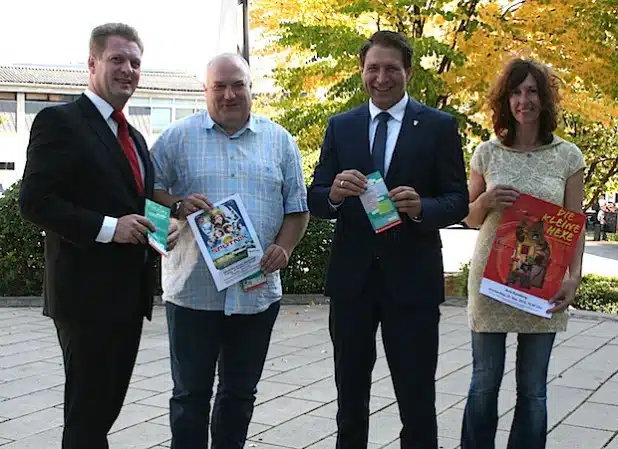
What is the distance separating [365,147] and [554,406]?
2.99m

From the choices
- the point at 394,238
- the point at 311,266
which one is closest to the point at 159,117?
the point at 311,266

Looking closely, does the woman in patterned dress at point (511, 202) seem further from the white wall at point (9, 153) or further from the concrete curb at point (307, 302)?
the white wall at point (9, 153)

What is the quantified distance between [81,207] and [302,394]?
3.06 meters

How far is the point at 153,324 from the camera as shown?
848cm

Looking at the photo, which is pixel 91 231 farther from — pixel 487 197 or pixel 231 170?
pixel 487 197

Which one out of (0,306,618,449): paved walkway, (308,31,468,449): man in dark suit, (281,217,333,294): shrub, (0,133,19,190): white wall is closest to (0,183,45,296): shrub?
(0,306,618,449): paved walkway

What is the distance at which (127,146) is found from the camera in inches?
131

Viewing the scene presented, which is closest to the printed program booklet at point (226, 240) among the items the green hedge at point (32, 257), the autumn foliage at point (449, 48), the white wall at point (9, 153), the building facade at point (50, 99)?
the autumn foliage at point (449, 48)

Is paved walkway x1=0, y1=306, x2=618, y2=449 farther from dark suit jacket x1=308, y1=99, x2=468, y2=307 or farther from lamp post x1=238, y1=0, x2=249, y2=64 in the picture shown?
lamp post x1=238, y1=0, x2=249, y2=64

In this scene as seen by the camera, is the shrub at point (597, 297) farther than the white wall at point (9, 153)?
No

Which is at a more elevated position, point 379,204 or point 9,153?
point 9,153

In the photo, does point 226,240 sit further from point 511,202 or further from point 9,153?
point 9,153

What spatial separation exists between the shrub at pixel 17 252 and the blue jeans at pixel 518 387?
7414 millimetres

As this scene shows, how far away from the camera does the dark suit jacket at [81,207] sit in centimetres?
301
